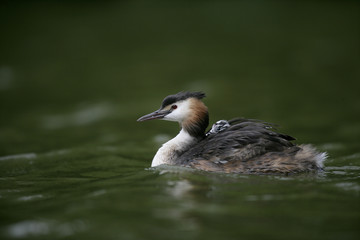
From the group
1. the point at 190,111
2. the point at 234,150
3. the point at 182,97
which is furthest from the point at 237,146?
the point at 182,97

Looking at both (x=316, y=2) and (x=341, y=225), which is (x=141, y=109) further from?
(x=316, y=2)

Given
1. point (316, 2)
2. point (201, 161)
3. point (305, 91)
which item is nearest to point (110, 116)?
point (305, 91)

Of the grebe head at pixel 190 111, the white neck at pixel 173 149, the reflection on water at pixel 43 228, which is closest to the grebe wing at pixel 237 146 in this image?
the white neck at pixel 173 149

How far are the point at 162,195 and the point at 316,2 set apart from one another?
16.5m

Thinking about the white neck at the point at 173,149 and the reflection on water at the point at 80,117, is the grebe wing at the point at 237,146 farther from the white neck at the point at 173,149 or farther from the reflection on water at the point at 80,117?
the reflection on water at the point at 80,117

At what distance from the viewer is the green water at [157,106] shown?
15.8 feet

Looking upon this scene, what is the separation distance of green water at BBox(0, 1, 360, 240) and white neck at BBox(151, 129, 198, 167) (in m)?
0.31

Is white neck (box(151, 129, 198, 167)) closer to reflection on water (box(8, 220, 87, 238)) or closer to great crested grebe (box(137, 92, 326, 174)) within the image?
great crested grebe (box(137, 92, 326, 174))

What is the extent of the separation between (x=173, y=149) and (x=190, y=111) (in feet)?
1.82

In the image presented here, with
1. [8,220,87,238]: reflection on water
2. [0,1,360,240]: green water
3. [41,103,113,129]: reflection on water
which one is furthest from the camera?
[41,103,113,129]: reflection on water

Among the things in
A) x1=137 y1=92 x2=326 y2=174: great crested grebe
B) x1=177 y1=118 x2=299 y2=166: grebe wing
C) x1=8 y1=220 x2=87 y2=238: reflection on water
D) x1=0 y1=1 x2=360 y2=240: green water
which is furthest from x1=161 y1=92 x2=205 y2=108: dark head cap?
x1=8 y1=220 x2=87 y2=238: reflection on water

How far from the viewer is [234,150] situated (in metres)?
6.37

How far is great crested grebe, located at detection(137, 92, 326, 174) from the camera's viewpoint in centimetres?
628

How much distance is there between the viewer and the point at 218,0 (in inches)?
776
